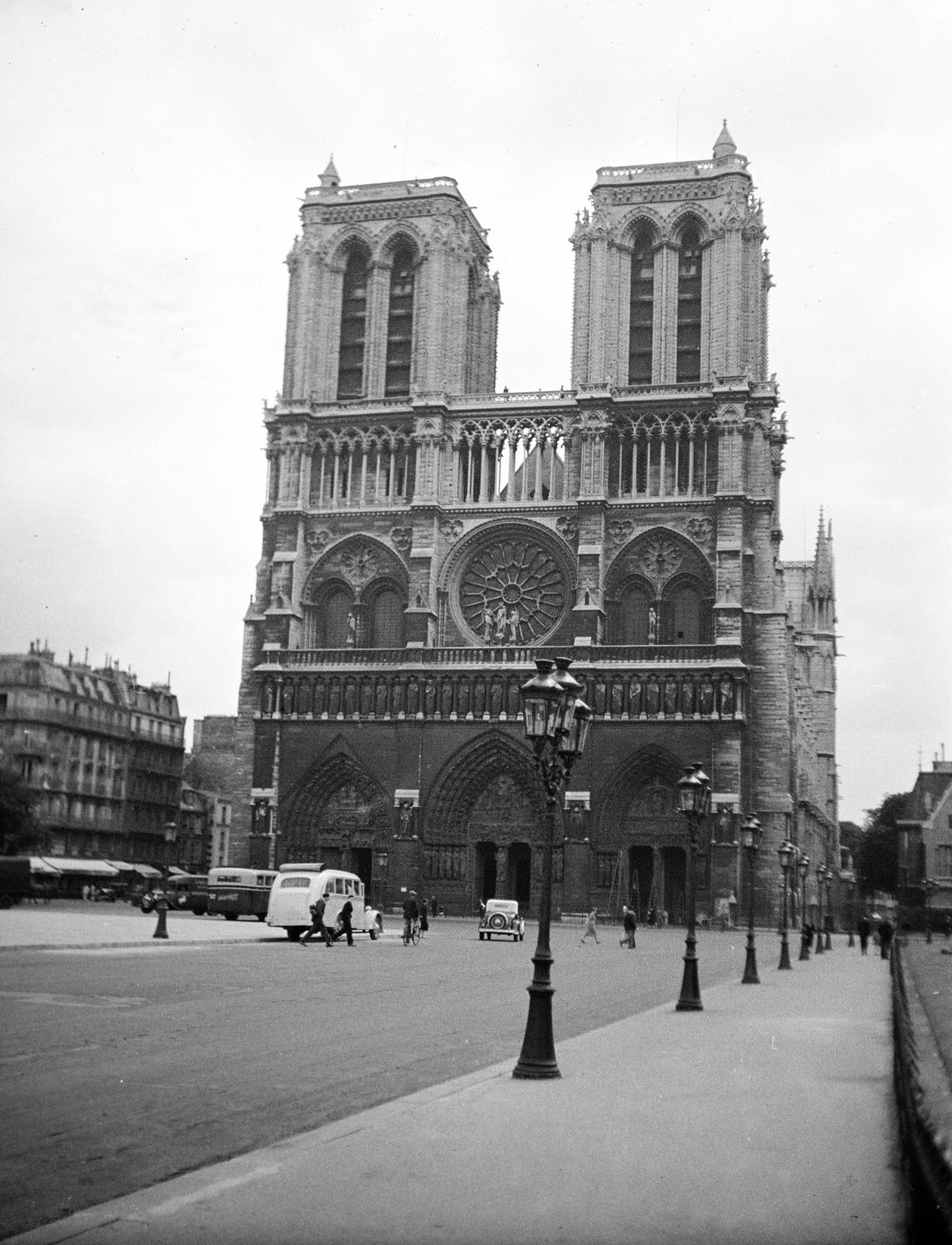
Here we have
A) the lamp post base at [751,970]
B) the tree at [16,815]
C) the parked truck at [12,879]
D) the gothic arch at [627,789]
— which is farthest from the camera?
the gothic arch at [627,789]

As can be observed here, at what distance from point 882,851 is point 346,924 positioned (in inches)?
2929

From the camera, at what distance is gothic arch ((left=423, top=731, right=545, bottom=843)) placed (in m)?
61.8

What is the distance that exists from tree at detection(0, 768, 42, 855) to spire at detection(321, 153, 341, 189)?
3085 centimetres

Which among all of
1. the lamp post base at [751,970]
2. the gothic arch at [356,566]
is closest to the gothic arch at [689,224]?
the gothic arch at [356,566]

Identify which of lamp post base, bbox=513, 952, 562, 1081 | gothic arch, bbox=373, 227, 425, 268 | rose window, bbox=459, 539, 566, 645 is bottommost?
lamp post base, bbox=513, 952, 562, 1081

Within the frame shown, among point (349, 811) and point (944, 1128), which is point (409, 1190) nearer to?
point (944, 1128)

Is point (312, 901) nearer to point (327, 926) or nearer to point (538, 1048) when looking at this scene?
point (327, 926)

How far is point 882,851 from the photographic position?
341 feet

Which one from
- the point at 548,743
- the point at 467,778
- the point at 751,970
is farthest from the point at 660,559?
the point at 548,743

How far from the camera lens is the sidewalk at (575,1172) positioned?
6844 mm

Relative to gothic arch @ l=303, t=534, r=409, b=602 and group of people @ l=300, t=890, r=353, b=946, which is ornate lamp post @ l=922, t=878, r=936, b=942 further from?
group of people @ l=300, t=890, r=353, b=946

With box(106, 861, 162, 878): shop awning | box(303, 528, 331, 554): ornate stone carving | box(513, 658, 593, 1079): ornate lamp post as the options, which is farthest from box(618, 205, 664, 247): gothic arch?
box(513, 658, 593, 1079): ornate lamp post

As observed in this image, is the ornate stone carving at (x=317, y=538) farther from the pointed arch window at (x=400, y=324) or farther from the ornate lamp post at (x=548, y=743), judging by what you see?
the ornate lamp post at (x=548, y=743)

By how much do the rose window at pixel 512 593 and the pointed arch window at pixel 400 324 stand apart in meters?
9.50
